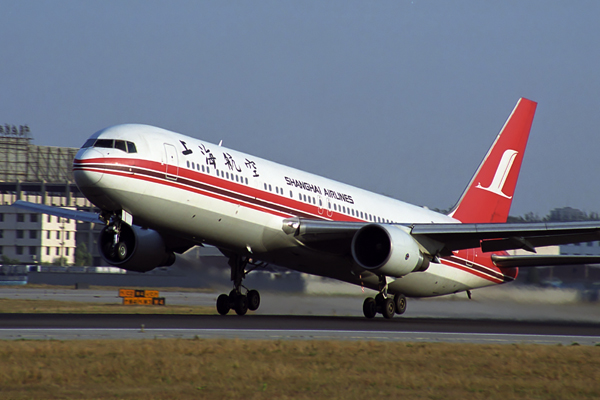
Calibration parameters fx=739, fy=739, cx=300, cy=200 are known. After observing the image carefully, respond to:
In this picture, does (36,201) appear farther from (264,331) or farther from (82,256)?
(264,331)

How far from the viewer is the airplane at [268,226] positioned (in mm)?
22125

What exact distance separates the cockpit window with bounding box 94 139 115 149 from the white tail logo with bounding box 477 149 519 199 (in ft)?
67.9

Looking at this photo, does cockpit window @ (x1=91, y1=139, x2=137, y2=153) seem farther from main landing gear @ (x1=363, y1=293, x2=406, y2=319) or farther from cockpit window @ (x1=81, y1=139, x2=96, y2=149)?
main landing gear @ (x1=363, y1=293, x2=406, y2=319)

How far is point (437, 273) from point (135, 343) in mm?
18727

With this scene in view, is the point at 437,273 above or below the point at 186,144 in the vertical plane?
below

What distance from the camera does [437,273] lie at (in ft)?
104

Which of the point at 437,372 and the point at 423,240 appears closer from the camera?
the point at 437,372

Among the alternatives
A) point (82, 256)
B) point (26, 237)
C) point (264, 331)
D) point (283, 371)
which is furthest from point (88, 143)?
point (26, 237)

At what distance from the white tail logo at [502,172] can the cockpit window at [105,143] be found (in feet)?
67.9

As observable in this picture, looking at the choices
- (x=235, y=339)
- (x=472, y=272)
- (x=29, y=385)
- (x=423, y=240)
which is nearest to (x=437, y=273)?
(x=472, y=272)

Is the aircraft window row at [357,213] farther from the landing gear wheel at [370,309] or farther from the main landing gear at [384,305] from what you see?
the landing gear wheel at [370,309]

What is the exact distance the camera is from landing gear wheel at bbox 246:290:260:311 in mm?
29266

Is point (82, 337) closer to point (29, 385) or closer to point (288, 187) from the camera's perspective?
Answer: point (29, 385)

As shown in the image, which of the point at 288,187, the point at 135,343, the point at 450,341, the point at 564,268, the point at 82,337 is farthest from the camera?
the point at 564,268
